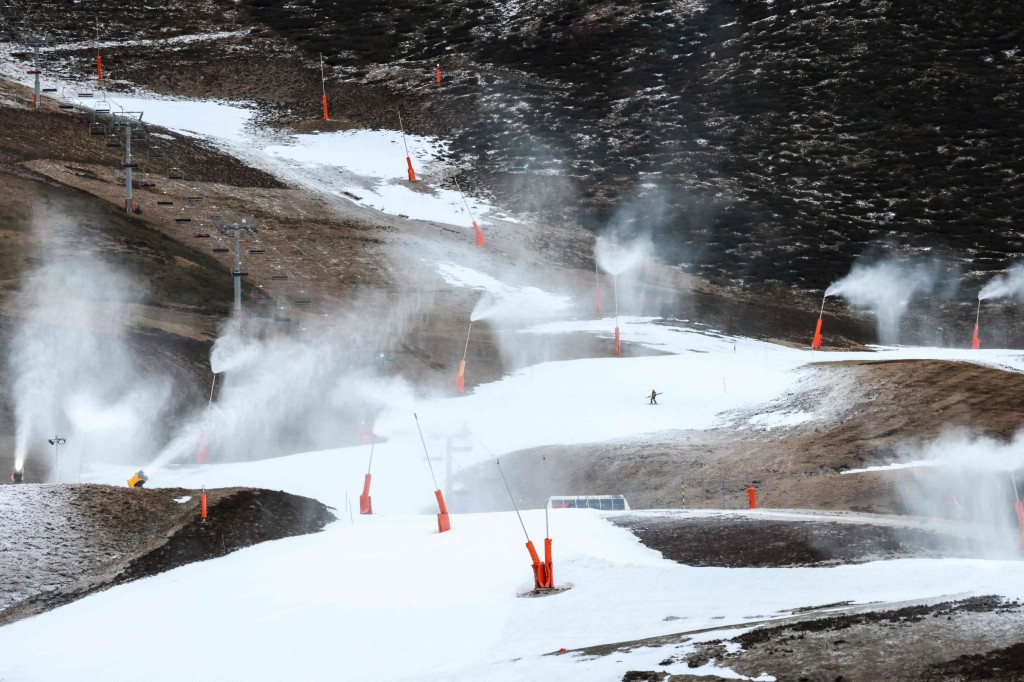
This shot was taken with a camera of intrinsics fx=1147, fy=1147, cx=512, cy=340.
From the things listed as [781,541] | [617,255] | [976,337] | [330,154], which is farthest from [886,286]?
[781,541]

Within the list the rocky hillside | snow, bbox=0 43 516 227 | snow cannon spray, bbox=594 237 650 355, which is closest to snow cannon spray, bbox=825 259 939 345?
the rocky hillside

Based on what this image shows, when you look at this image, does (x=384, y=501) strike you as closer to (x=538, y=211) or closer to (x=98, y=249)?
(x=98, y=249)

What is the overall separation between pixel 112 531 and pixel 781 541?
13163 mm

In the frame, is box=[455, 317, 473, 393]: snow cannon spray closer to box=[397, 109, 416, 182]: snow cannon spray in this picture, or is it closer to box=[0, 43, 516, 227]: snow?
box=[0, 43, 516, 227]: snow

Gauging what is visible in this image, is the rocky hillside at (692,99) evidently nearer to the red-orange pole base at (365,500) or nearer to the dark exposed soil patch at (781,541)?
the red-orange pole base at (365,500)

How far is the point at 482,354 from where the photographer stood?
4388 centimetres

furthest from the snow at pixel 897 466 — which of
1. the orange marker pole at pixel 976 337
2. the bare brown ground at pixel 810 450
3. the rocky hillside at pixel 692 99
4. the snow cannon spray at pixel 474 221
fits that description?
the snow cannon spray at pixel 474 221

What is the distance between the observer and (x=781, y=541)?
1884cm

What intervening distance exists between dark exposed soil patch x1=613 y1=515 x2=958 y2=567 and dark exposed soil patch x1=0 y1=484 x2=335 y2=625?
27.3 ft

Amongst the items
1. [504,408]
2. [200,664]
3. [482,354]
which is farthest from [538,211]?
[200,664]

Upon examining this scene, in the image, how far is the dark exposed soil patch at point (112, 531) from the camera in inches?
810

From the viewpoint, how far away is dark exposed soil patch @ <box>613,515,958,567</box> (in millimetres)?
17625

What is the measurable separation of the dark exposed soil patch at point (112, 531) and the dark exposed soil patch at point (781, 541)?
8.32 m

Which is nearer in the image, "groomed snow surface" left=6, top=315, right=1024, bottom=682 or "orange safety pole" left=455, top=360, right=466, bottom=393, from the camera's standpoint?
"groomed snow surface" left=6, top=315, right=1024, bottom=682
